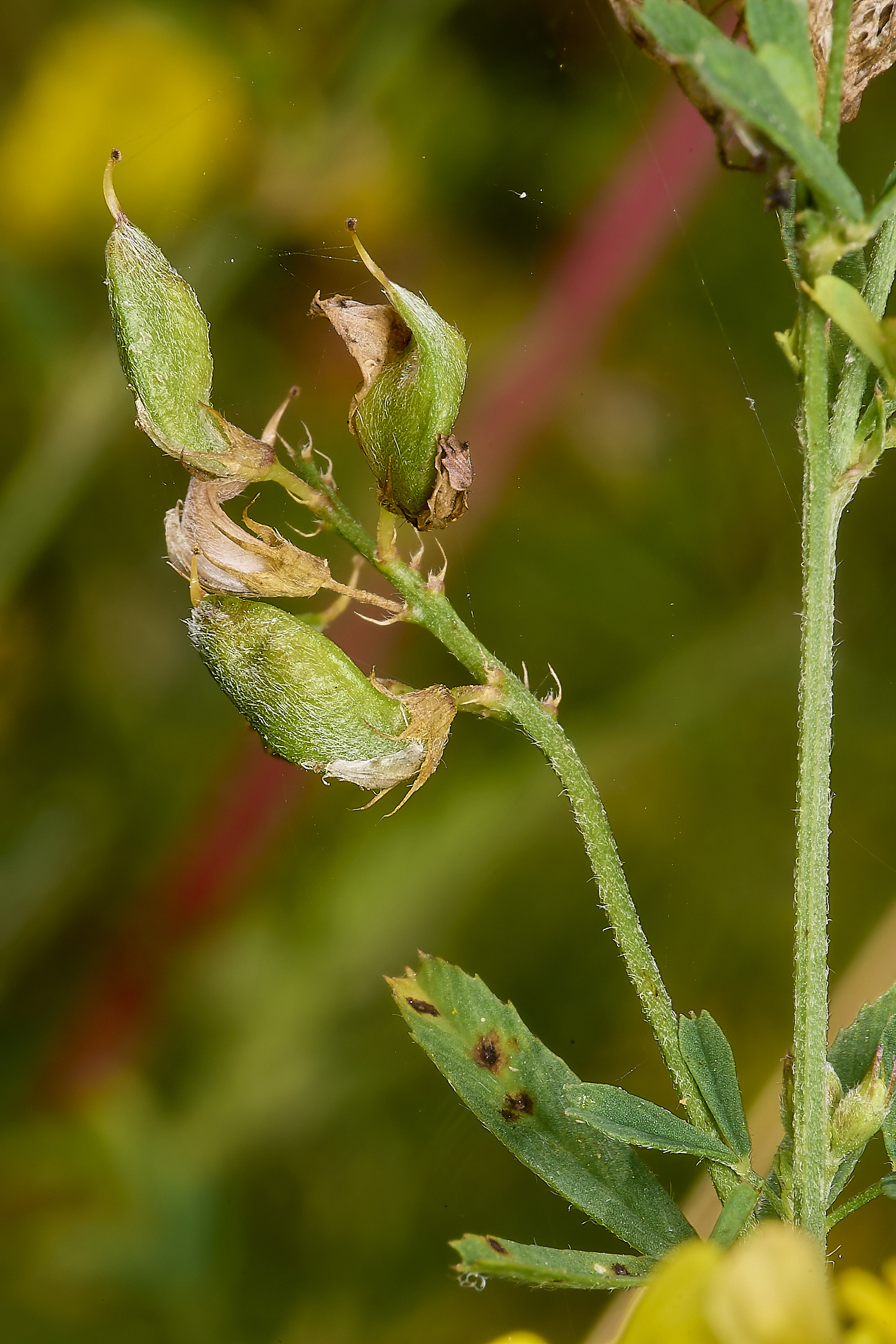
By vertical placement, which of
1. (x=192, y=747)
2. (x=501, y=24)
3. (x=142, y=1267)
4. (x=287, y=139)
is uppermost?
(x=501, y=24)

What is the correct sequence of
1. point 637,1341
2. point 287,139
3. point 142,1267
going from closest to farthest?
point 637,1341 → point 142,1267 → point 287,139

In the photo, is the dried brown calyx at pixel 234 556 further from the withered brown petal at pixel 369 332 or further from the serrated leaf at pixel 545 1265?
the serrated leaf at pixel 545 1265

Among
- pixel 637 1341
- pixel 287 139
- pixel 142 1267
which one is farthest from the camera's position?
pixel 287 139

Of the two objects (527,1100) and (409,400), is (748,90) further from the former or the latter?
(527,1100)

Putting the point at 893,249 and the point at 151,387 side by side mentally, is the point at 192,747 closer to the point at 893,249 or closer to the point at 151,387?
the point at 151,387

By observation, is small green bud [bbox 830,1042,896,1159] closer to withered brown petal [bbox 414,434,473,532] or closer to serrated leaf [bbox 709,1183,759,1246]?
serrated leaf [bbox 709,1183,759,1246]

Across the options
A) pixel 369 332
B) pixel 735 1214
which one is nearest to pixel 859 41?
pixel 369 332

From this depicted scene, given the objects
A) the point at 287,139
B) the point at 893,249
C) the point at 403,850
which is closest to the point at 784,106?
the point at 893,249
